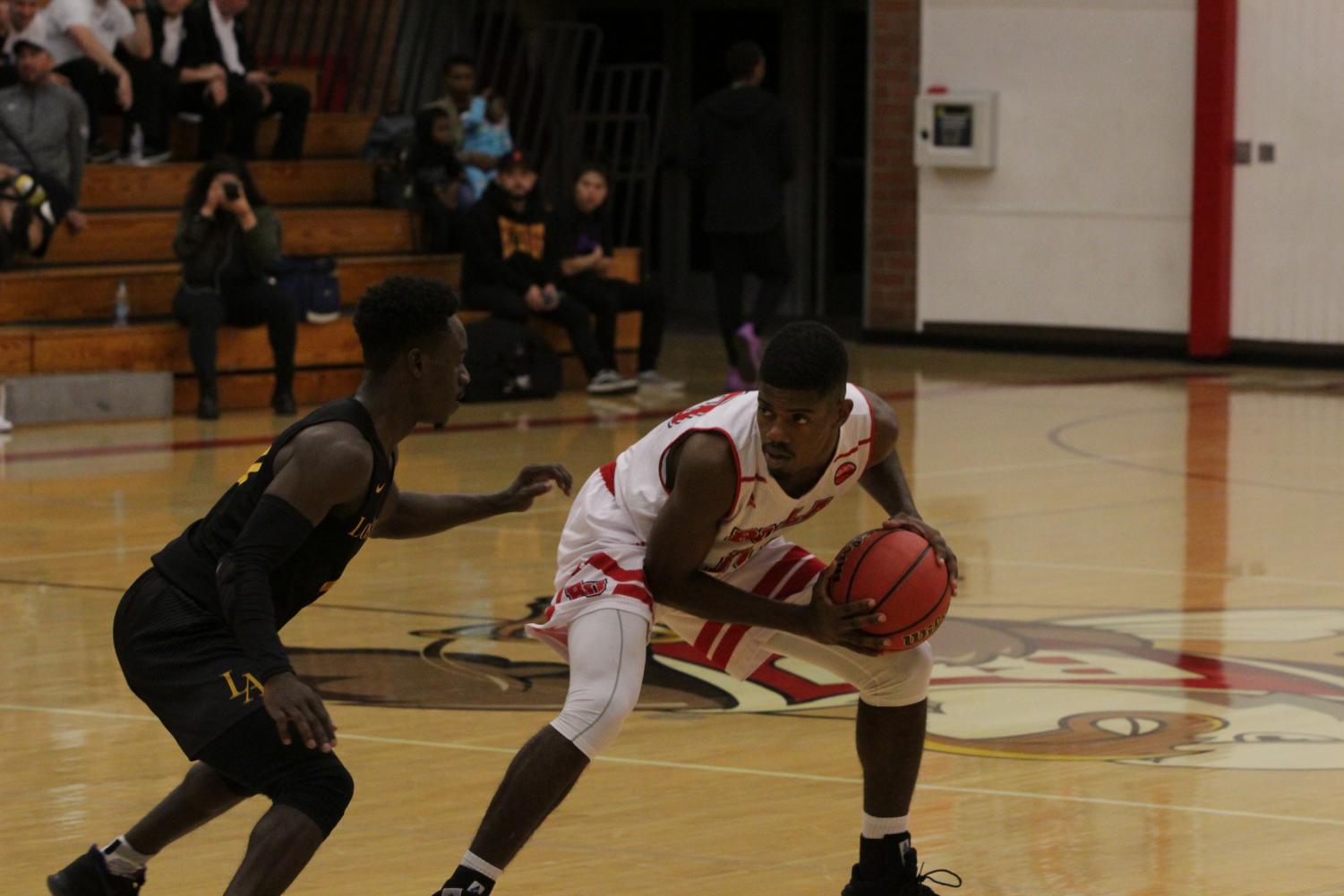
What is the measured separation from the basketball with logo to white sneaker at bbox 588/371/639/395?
10388 millimetres

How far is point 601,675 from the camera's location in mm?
4680

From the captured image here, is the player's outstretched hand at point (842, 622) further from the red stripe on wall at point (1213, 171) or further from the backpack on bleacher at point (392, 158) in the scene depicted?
the red stripe on wall at point (1213, 171)

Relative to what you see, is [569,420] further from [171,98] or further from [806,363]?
[806,363]

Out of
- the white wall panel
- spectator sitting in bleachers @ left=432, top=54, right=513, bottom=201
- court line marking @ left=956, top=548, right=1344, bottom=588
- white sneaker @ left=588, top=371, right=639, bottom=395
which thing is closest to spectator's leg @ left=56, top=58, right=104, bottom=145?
spectator sitting in bleachers @ left=432, top=54, right=513, bottom=201

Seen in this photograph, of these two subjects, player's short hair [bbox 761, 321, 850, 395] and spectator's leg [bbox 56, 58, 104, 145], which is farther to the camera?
spectator's leg [bbox 56, 58, 104, 145]

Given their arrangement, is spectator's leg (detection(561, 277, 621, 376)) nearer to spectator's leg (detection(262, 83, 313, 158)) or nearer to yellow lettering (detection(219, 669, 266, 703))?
spectator's leg (detection(262, 83, 313, 158))

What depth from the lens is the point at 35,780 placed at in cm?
580

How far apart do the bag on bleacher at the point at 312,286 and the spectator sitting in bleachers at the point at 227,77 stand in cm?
178

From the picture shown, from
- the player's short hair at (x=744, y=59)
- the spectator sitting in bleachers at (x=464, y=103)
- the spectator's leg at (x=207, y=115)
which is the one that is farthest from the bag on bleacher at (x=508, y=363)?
the spectator's leg at (x=207, y=115)

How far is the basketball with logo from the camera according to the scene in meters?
4.72

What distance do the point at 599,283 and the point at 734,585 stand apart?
35.7ft

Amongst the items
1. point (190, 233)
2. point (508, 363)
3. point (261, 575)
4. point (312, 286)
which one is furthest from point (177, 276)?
point (261, 575)

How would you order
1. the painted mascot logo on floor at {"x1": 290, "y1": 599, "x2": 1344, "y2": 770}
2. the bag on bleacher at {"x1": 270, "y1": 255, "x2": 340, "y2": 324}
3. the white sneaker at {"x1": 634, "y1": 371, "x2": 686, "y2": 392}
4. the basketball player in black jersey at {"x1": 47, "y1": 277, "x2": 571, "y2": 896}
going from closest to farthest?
the basketball player in black jersey at {"x1": 47, "y1": 277, "x2": 571, "y2": 896} < the painted mascot logo on floor at {"x1": 290, "y1": 599, "x2": 1344, "y2": 770} < the bag on bleacher at {"x1": 270, "y1": 255, "x2": 340, "y2": 324} < the white sneaker at {"x1": 634, "y1": 371, "x2": 686, "y2": 392}

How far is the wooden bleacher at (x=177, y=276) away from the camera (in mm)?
13938
